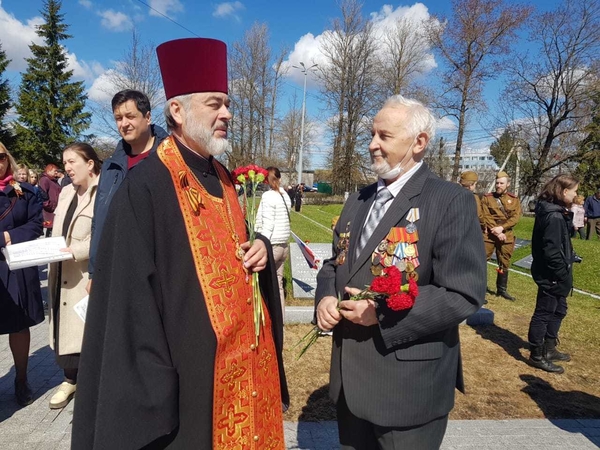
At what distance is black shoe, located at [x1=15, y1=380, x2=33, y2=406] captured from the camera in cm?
362

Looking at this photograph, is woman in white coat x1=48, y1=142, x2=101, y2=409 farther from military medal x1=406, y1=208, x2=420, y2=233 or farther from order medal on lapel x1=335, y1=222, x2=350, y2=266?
military medal x1=406, y1=208, x2=420, y2=233

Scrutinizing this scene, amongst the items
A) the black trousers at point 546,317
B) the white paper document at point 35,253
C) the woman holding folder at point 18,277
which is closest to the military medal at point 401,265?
the white paper document at point 35,253

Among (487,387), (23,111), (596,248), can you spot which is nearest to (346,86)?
(23,111)

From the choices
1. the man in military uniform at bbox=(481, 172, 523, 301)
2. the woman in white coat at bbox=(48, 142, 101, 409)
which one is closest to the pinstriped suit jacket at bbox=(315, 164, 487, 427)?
the woman in white coat at bbox=(48, 142, 101, 409)

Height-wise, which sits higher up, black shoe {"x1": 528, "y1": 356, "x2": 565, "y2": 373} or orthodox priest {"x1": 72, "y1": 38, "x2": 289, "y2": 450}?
orthodox priest {"x1": 72, "y1": 38, "x2": 289, "y2": 450}

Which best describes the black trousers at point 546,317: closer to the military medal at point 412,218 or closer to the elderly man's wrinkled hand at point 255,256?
the military medal at point 412,218

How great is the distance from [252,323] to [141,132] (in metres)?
2.02

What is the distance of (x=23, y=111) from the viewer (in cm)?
3022

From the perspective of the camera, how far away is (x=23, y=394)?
3650 mm

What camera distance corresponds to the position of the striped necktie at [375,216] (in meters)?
2.11

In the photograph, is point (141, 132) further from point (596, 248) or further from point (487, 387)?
point (596, 248)

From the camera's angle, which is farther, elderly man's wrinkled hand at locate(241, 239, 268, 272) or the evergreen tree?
the evergreen tree

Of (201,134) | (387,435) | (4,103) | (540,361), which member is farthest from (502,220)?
(4,103)

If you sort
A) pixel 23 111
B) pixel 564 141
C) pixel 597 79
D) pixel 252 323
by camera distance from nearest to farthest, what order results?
pixel 252 323 → pixel 597 79 → pixel 564 141 → pixel 23 111
